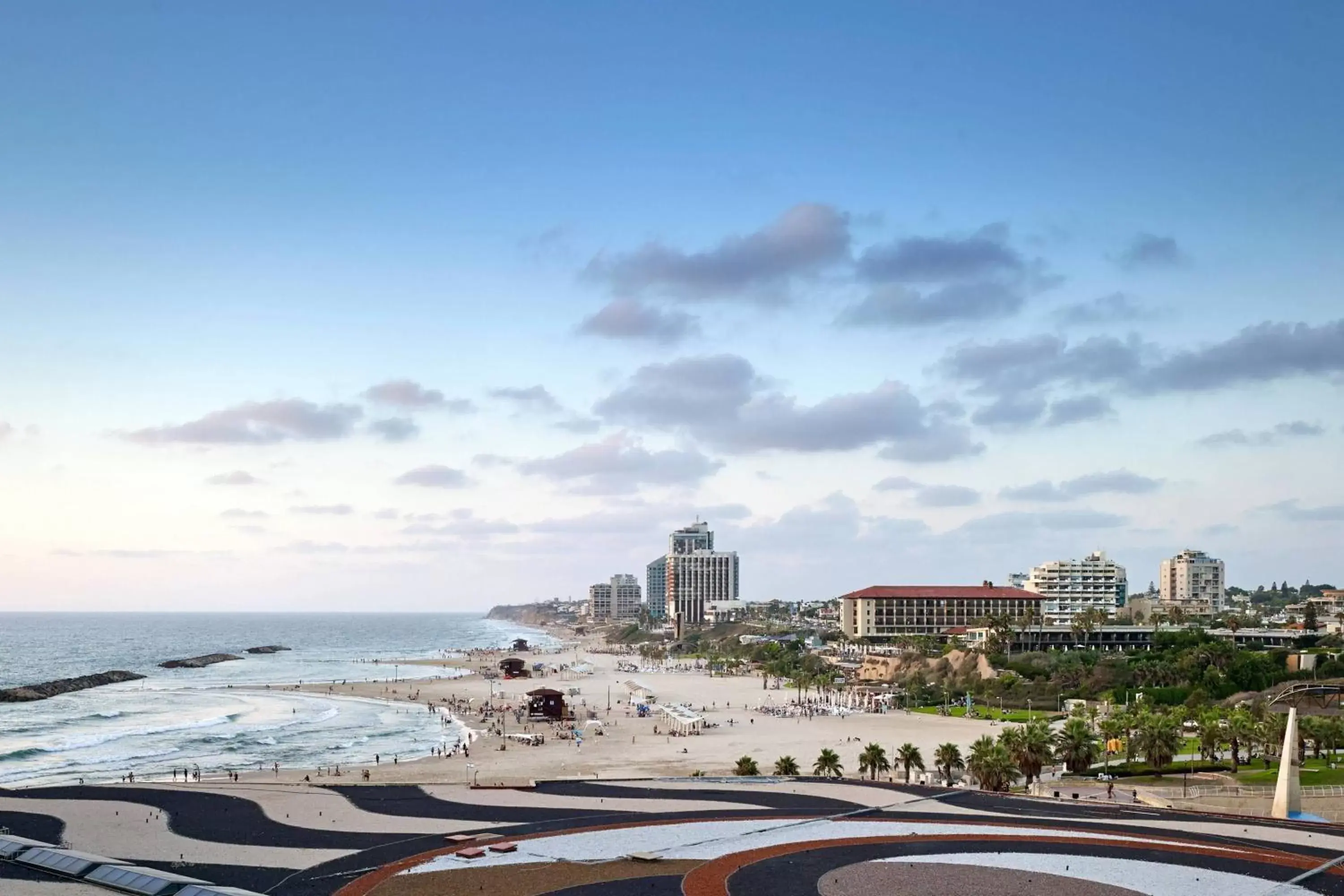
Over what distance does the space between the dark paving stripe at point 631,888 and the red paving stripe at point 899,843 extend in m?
0.36

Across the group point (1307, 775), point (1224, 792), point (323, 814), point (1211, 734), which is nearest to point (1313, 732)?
point (1211, 734)

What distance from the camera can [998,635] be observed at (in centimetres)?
12912

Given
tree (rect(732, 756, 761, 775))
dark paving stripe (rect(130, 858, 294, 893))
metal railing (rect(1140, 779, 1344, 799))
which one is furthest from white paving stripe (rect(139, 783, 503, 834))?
metal railing (rect(1140, 779, 1344, 799))

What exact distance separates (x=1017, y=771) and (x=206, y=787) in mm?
40106

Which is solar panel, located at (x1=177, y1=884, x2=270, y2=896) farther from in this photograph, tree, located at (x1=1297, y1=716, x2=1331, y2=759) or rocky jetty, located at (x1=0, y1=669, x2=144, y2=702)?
rocky jetty, located at (x1=0, y1=669, x2=144, y2=702)

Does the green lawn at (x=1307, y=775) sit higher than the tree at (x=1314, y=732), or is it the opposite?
the tree at (x=1314, y=732)

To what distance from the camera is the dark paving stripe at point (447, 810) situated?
4156 cm

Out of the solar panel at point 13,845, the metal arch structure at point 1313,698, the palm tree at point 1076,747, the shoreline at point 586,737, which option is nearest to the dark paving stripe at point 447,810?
the shoreline at point 586,737

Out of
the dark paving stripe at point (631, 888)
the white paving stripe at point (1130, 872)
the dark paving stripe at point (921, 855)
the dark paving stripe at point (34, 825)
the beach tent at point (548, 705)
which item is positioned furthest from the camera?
the beach tent at point (548, 705)

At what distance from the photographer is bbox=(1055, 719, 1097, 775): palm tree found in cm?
6141

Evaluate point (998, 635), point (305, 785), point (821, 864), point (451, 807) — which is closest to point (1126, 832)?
point (821, 864)

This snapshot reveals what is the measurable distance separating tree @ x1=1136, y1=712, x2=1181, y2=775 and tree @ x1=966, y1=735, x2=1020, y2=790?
10859mm

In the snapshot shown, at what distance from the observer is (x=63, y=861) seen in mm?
31000

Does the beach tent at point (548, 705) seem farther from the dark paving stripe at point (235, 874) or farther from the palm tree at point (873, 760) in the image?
the dark paving stripe at point (235, 874)
